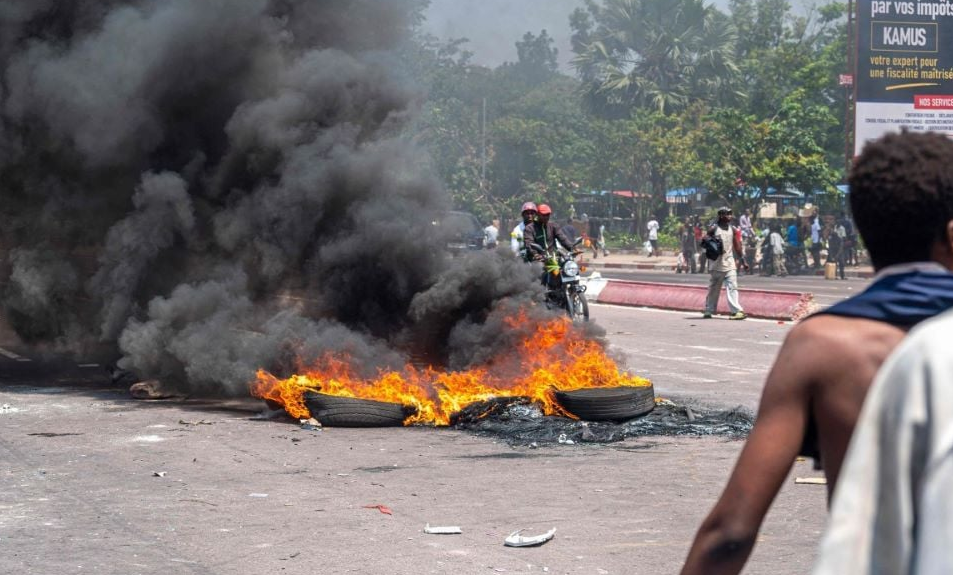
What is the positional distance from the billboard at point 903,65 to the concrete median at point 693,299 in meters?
9.57

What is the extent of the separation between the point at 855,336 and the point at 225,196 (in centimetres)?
1161

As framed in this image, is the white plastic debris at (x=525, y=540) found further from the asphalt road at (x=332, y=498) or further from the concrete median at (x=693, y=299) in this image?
the concrete median at (x=693, y=299)

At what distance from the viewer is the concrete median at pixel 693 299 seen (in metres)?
20.4

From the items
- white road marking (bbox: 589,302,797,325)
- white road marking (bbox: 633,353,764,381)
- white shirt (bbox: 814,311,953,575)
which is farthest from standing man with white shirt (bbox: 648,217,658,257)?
white shirt (bbox: 814,311,953,575)

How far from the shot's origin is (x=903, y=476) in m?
1.67

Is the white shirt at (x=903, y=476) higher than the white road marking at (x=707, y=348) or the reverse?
higher

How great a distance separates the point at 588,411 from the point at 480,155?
5626 cm

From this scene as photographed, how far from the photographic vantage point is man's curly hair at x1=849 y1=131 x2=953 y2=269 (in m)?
2.22

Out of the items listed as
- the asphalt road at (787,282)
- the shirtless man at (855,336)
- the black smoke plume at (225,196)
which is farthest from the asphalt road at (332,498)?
the asphalt road at (787,282)

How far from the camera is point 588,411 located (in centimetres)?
970

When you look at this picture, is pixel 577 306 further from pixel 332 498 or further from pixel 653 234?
pixel 653 234

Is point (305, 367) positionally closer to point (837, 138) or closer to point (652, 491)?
point (652, 491)

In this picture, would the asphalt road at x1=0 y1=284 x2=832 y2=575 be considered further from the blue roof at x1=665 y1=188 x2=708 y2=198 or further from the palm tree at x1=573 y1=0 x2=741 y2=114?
the palm tree at x1=573 y1=0 x2=741 y2=114

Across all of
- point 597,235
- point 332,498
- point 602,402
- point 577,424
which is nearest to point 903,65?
point 602,402
